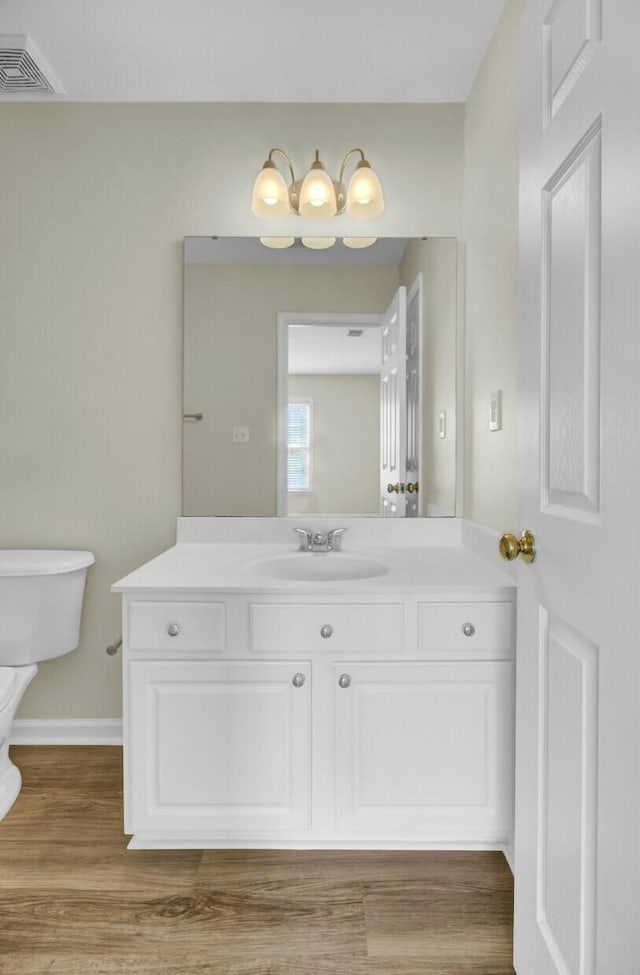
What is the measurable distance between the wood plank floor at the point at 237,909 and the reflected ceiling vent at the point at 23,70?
7.63ft

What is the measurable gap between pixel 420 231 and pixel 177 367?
3.31ft

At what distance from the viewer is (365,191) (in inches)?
88.7

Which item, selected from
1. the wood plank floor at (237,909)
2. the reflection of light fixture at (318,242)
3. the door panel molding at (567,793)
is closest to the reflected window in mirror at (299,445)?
the reflection of light fixture at (318,242)

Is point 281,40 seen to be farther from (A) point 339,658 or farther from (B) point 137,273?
(A) point 339,658

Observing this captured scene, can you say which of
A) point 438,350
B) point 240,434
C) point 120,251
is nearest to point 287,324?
point 240,434

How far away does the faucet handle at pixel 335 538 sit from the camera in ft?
7.34

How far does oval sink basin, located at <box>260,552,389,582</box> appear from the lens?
6.94 feet

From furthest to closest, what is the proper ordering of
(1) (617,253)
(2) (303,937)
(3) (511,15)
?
1. (3) (511,15)
2. (2) (303,937)
3. (1) (617,253)

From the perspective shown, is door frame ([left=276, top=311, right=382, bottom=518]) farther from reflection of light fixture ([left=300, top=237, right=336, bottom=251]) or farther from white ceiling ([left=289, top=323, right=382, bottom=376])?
reflection of light fixture ([left=300, top=237, right=336, bottom=251])

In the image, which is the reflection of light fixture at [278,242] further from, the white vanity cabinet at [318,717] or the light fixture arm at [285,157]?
the white vanity cabinet at [318,717]

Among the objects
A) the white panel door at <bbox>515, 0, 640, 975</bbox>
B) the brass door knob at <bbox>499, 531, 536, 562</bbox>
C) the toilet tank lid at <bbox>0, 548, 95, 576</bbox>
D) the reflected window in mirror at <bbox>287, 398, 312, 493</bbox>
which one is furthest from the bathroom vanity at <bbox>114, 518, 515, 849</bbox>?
the reflected window in mirror at <bbox>287, 398, 312, 493</bbox>

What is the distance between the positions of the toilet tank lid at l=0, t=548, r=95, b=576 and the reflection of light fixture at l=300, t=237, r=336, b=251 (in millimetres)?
1356

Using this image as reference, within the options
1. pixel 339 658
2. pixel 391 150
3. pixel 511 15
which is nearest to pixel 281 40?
pixel 391 150

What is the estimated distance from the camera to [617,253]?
89 cm
